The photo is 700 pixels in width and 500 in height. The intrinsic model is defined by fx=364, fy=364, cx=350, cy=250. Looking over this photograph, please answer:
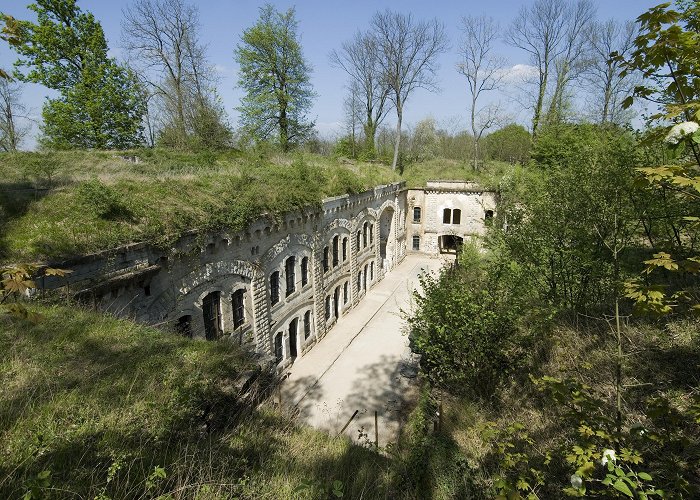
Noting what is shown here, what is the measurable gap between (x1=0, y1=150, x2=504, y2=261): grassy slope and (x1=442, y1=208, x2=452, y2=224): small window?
51.6 feet

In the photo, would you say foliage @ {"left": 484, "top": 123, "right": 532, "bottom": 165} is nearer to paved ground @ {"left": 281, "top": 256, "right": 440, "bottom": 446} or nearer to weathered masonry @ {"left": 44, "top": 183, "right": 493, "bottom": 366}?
weathered masonry @ {"left": 44, "top": 183, "right": 493, "bottom": 366}

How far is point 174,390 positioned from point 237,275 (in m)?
7.23

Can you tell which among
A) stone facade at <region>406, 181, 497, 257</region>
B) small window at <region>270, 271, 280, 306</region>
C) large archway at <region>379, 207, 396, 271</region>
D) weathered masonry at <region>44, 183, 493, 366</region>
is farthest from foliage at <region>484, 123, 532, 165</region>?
small window at <region>270, 271, 280, 306</region>

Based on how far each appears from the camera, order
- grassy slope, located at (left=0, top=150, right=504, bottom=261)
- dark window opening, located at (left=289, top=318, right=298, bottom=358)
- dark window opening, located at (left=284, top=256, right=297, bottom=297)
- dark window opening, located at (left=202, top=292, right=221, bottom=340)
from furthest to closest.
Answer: dark window opening, located at (left=289, top=318, right=298, bottom=358) → dark window opening, located at (left=284, top=256, right=297, bottom=297) → dark window opening, located at (left=202, top=292, right=221, bottom=340) → grassy slope, located at (left=0, top=150, right=504, bottom=261)

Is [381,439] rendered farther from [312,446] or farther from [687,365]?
[687,365]

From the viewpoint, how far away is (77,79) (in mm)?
18625

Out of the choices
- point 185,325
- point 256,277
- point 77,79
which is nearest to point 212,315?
point 185,325

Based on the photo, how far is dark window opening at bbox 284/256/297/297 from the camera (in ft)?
47.8

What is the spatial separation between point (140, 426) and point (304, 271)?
11.9 m

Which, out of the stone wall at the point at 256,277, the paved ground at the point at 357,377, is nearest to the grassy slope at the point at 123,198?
the stone wall at the point at 256,277

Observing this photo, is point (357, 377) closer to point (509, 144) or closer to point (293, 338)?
point (293, 338)

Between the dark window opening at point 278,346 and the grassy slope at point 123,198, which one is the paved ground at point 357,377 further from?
the grassy slope at point 123,198

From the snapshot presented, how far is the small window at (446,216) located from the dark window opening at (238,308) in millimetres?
21177

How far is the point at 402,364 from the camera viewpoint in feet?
48.1
